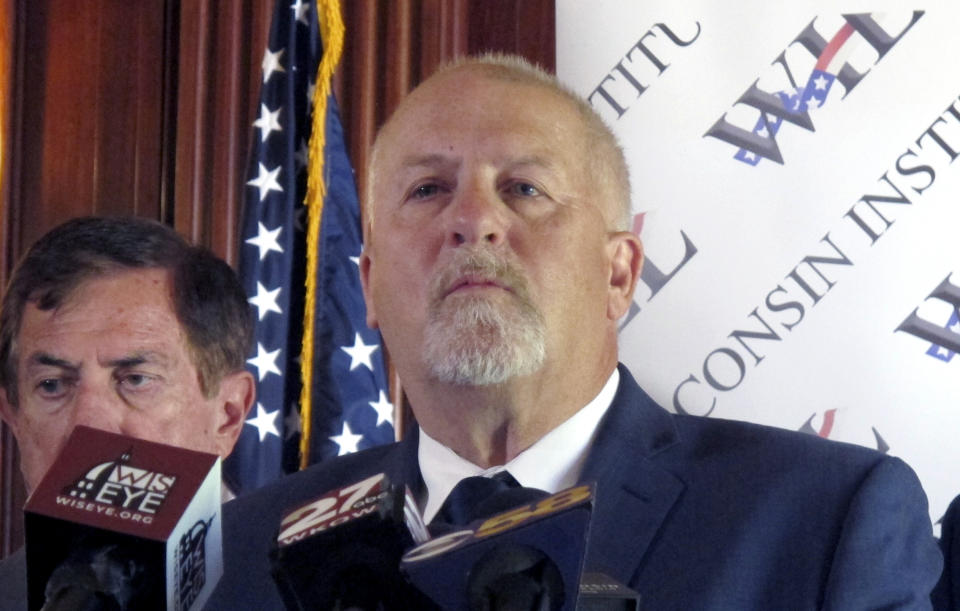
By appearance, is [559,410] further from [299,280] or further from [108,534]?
[299,280]

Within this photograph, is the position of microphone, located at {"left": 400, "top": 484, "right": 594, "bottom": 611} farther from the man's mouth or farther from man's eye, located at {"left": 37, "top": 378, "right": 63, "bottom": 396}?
man's eye, located at {"left": 37, "top": 378, "right": 63, "bottom": 396}

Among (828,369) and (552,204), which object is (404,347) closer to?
(552,204)

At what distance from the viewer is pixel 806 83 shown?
3047 millimetres

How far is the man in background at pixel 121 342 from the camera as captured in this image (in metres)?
2.50

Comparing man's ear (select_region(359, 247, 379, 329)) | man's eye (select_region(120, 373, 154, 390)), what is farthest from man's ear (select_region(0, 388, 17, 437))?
man's ear (select_region(359, 247, 379, 329))

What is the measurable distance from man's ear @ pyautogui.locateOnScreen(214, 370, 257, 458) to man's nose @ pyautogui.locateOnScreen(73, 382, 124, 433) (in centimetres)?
22

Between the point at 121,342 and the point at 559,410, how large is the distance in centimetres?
92

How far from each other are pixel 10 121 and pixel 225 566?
2015mm

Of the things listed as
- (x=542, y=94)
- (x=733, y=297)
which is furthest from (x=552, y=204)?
(x=733, y=297)

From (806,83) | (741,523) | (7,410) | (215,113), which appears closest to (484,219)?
(741,523)

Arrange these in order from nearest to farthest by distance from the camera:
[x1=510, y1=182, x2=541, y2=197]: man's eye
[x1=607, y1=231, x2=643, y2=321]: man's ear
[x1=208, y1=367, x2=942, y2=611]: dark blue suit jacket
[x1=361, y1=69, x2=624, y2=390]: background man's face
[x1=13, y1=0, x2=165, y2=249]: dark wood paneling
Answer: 1. [x1=208, y1=367, x2=942, y2=611]: dark blue suit jacket
2. [x1=361, y1=69, x2=624, y2=390]: background man's face
3. [x1=510, y1=182, x2=541, y2=197]: man's eye
4. [x1=607, y1=231, x2=643, y2=321]: man's ear
5. [x1=13, y1=0, x2=165, y2=249]: dark wood paneling

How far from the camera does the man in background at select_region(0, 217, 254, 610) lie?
8.20 feet

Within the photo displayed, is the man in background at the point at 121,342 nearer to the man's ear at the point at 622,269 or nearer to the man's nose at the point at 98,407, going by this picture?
the man's nose at the point at 98,407

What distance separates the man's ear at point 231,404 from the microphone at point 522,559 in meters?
1.66
